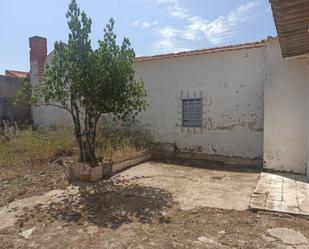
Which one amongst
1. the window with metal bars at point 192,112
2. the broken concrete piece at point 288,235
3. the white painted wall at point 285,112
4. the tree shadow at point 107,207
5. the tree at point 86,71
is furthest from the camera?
the window with metal bars at point 192,112

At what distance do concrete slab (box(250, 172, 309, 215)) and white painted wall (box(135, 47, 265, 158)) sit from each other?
84.9 inches

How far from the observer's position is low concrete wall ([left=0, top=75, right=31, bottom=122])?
1448 cm

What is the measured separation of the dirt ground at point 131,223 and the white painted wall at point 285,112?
9.24 ft

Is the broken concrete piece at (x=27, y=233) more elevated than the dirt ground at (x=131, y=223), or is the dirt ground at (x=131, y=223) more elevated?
the dirt ground at (x=131, y=223)

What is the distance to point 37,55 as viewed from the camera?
1455cm

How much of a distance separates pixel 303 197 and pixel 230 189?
1.43 meters

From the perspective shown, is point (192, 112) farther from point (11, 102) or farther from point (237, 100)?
point (11, 102)

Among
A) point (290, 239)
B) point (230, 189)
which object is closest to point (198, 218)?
point (290, 239)

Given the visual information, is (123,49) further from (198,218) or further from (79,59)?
(198,218)

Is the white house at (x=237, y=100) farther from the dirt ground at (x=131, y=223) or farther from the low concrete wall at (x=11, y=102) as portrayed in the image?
the low concrete wall at (x=11, y=102)

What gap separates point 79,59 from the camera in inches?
254

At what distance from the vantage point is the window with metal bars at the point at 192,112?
996 cm

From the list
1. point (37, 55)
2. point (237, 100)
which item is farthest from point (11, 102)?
point (237, 100)

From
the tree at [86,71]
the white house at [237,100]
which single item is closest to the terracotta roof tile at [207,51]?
the white house at [237,100]
